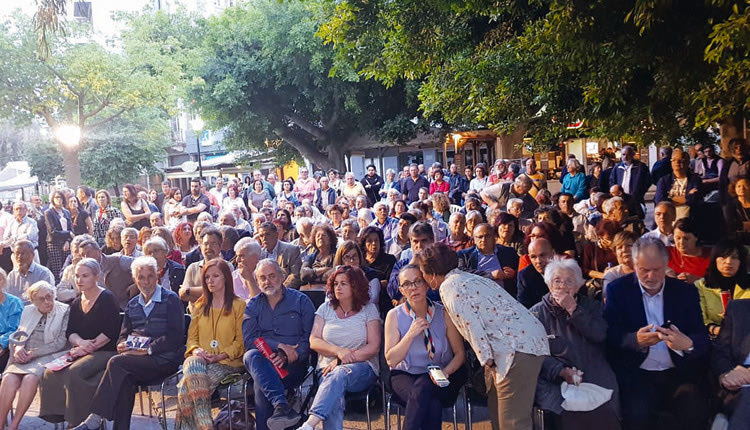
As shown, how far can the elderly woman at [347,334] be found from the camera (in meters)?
5.26

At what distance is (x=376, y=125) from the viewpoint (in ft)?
80.8

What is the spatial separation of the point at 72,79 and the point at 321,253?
2283 cm

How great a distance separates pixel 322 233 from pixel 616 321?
A: 142 inches

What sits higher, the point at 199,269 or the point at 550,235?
the point at 550,235

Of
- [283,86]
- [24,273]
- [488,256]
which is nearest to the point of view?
[488,256]

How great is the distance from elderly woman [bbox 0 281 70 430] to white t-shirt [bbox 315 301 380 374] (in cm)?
248

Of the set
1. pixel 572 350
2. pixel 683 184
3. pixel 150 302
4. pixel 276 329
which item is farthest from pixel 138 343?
pixel 683 184

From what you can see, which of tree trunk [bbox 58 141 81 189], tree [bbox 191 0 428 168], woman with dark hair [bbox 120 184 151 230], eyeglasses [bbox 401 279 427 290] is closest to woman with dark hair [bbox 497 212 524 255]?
eyeglasses [bbox 401 279 427 290]

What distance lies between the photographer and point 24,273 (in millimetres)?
7594

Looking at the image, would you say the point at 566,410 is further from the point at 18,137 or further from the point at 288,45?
the point at 18,137

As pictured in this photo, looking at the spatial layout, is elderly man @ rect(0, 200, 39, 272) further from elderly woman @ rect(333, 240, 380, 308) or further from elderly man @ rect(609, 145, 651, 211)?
elderly man @ rect(609, 145, 651, 211)

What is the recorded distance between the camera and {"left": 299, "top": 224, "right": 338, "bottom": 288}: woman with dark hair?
24.0ft

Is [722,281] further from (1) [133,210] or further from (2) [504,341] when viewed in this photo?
(1) [133,210]

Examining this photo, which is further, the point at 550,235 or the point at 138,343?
the point at 550,235
